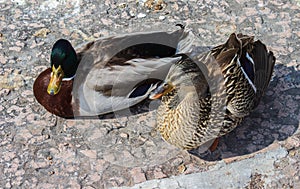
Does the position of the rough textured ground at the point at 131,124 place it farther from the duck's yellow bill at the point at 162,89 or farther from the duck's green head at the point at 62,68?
the duck's yellow bill at the point at 162,89

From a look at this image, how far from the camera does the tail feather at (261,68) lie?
4.13 meters

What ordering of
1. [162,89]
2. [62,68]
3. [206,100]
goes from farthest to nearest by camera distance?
[62,68], [206,100], [162,89]

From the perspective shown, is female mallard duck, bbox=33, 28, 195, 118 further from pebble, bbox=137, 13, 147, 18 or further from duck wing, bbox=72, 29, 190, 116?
pebble, bbox=137, 13, 147, 18

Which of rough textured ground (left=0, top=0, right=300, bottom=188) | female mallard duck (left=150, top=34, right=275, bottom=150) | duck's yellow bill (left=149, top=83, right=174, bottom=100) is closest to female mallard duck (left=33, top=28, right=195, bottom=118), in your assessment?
rough textured ground (left=0, top=0, right=300, bottom=188)

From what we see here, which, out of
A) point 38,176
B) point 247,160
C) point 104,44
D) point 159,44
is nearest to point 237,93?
point 247,160

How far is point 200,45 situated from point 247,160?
4.17 feet

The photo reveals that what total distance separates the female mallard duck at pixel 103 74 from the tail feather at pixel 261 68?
583mm

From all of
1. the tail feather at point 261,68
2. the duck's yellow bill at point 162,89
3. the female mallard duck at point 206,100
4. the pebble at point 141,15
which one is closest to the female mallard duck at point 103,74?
the female mallard duck at point 206,100

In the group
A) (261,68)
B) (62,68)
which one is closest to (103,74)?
(62,68)

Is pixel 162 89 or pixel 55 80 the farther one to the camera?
pixel 55 80

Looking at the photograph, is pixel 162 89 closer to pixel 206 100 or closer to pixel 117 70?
pixel 206 100

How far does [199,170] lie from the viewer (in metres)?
3.98

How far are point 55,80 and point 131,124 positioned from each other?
650 mm

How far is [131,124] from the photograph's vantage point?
14.2 ft
